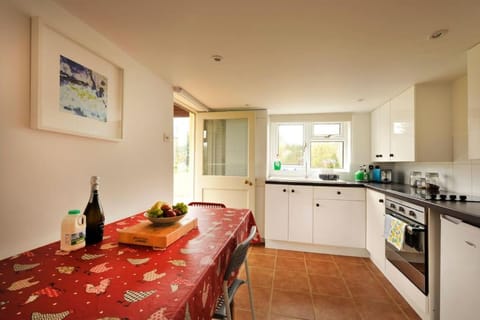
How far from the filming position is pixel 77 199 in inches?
48.1

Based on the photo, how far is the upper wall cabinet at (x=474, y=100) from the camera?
1.47 m

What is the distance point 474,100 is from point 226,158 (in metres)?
2.68

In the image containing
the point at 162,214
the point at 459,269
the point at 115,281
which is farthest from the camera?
the point at 459,269

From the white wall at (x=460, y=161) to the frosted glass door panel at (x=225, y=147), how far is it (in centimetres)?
232

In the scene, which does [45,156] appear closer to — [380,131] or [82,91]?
[82,91]

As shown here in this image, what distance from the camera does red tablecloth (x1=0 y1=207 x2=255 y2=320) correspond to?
1.88 ft

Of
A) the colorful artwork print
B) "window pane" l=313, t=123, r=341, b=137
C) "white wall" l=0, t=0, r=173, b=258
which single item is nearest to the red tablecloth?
"white wall" l=0, t=0, r=173, b=258

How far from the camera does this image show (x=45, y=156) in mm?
1052

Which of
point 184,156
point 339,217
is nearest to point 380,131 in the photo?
point 339,217

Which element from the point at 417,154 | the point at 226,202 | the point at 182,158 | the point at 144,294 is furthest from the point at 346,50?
the point at 182,158

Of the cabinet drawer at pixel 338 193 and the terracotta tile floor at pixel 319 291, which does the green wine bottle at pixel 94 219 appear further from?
the cabinet drawer at pixel 338 193

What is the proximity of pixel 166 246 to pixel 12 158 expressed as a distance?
754 millimetres

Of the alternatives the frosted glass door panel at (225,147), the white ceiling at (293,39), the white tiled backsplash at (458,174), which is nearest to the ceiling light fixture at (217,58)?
the white ceiling at (293,39)

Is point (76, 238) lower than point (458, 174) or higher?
lower
